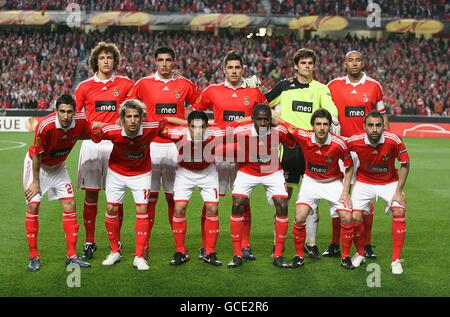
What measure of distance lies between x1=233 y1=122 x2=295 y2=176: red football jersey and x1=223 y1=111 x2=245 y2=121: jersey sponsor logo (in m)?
0.27

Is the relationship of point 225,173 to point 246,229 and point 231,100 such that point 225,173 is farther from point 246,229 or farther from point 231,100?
point 231,100

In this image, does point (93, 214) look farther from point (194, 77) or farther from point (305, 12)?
point (305, 12)

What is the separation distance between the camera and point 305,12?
35938 millimetres

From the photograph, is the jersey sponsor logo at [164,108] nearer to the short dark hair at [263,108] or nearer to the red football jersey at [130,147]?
the red football jersey at [130,147]

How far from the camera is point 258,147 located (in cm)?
761

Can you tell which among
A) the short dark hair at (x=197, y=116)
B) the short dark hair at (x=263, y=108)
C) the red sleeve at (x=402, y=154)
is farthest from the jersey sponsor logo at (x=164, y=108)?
the red sleeve at (x=402, y=154)

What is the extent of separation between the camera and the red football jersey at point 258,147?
757 centimetres

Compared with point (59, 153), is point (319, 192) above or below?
below

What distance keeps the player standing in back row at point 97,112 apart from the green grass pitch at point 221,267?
1.85ft

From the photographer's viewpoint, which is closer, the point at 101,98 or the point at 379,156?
the point at 379,156

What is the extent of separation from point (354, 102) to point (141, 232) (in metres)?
2.87

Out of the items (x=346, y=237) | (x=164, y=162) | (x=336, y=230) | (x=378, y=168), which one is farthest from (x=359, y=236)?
(x=164, y=162)
